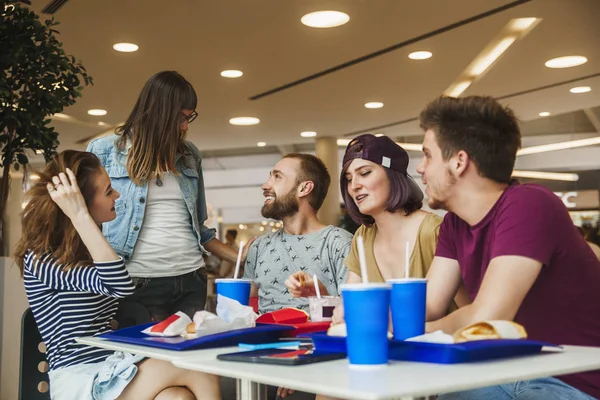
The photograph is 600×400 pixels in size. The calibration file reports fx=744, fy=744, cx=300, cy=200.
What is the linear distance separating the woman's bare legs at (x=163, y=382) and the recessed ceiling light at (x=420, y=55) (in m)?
4.17

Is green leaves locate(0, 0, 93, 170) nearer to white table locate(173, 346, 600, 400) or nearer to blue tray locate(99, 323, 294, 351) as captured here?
blue tray locate(99, 323, 294, 351)

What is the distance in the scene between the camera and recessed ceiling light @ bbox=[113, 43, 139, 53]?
17.4 feet

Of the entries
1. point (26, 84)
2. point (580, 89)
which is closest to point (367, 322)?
point (26, 84)

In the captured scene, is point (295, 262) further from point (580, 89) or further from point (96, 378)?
point (580, 89)

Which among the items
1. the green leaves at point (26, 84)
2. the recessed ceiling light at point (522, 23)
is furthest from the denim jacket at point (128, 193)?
the recessed ceiling light at point (522, 23)

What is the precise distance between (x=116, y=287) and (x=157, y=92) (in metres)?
0.86

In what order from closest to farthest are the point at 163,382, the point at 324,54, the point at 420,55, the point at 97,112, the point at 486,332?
the point at 486,332, the point at 163,382, the point at 324,54, the point at 420,55, the point at 97,112

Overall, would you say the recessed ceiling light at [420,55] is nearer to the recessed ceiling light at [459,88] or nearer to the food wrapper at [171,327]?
the recessed ceiling light at [459,88]

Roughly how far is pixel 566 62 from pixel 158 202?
4490mm

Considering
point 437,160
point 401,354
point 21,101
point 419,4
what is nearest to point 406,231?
point 437,160

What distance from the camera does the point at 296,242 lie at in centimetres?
285

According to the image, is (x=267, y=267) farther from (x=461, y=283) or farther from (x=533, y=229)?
(x=533, y=229)

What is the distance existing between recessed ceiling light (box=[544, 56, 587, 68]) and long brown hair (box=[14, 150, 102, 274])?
4.74 metres

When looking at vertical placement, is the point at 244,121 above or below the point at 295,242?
above
